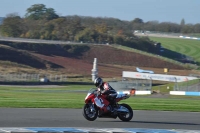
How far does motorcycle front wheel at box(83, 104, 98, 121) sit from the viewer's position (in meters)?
18.4

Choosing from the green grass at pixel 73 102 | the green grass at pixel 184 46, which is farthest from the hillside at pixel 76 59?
the green grass at pixel 73 102

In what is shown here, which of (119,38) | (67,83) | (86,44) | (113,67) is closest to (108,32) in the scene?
(119,38)

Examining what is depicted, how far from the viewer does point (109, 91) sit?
18609mm

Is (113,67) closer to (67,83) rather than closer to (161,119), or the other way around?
(67,83)

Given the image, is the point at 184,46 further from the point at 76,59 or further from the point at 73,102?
the point at 73,102

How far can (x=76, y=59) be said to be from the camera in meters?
102

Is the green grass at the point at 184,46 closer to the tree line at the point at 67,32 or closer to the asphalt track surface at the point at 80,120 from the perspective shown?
the tree line at the point at 67,32

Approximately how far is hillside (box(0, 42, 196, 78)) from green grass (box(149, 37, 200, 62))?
2220 centimetres

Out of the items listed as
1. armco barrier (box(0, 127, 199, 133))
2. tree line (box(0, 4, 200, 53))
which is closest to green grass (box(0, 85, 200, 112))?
armco barrier (box(0, 127, 199, 133))

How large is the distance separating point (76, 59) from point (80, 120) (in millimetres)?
83319

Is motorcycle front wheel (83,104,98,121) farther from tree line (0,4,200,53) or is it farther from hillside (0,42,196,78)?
tree line (0,4,200,53)

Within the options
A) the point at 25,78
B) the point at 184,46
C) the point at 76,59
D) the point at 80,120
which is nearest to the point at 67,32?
the point at 76,59

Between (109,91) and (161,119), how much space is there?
2.70m

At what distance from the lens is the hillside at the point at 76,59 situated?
3536 inches
